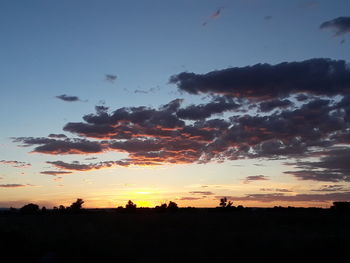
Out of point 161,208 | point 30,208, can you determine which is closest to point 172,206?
point 161,208

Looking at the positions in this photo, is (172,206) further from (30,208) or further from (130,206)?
(30,208)

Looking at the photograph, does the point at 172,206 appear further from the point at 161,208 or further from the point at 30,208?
the point at 30,208

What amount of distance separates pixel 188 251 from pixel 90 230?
11.3 m

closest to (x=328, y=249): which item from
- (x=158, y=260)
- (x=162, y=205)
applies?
(x=158, y=260)

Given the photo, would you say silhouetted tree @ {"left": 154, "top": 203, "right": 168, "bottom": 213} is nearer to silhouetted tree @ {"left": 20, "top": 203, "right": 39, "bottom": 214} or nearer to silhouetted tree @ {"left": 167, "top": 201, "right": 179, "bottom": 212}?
silhouetted tree @ {"left": 167, "top": 201, "right": 179, "bottom": 212}

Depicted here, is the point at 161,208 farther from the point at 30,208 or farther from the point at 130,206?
the point at 30,208

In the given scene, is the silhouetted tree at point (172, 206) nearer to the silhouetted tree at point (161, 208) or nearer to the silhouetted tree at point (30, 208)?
the silhouetted tree at point (161, 208)

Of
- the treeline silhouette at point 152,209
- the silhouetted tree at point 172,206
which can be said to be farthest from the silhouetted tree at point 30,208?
the silhouetted tree at point 172,206

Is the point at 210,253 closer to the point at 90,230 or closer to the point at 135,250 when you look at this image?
the point at 135,250

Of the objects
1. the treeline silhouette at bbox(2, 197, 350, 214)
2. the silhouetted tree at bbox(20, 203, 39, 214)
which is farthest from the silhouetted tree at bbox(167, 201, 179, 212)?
the silhouetted tree at bbox(20, 203, 39, 214)

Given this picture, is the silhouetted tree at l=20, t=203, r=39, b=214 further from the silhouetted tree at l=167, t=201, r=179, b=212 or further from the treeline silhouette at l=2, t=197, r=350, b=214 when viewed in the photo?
the silhouetted tree at l=167, t=201, r=179, b=212

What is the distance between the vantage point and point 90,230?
31641 millimetres

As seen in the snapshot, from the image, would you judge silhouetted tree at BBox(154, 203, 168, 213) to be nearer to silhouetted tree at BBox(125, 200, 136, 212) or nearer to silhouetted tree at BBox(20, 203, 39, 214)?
silhouetted tree at BBox(125, 200, 136, 212)

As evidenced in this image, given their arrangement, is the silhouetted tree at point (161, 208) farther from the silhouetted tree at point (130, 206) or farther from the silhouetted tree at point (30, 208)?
the silhouetted tree at point (30, 208)
